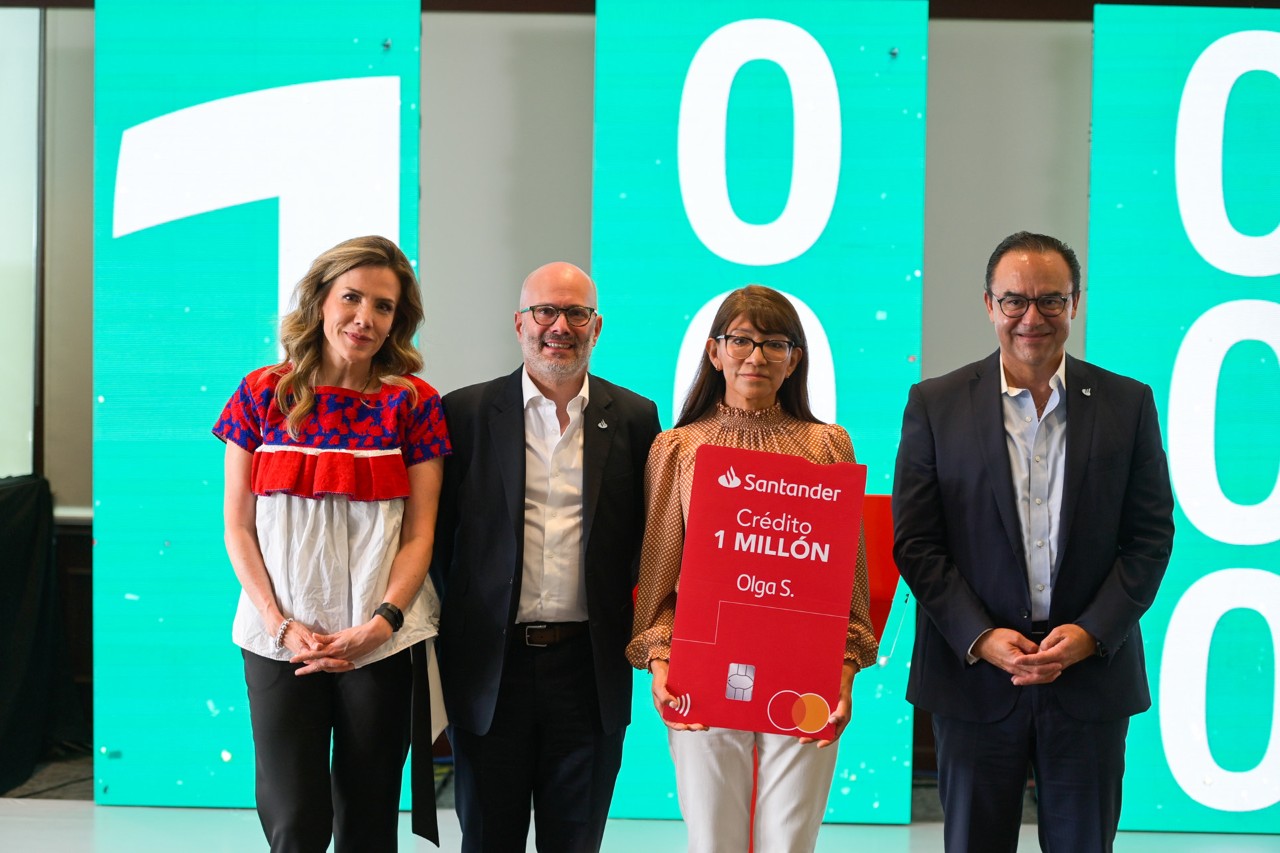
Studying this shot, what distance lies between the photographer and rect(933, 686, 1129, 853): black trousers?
7.38ft

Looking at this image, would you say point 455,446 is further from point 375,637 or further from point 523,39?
point 523,39

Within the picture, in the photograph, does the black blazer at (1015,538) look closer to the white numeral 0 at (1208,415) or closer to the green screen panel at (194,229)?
the white numeral 0 at (1208,415)

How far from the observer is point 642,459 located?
8.11ft

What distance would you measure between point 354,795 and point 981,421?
1492 mm

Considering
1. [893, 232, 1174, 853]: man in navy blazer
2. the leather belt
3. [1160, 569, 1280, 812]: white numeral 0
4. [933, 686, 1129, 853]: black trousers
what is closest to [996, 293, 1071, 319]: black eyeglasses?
[893, 232, 1174, 853]: man in navy blazer

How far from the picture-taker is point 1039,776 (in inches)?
90.7

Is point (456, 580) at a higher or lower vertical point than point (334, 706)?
higher

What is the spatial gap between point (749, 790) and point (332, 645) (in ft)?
2.83

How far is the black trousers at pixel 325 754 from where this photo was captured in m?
2.22

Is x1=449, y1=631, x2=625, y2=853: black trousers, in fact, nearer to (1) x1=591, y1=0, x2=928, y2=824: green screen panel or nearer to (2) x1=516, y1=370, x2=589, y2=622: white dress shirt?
(2) x1=516, y1=370, x2=589, y2=622: white dress shirt

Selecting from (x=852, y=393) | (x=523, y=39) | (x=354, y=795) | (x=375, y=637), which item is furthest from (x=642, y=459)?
(x=523, y=39)

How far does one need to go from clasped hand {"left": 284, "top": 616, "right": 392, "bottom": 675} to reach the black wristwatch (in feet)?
0.04

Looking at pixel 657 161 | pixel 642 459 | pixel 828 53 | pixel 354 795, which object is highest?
pixel 828 53

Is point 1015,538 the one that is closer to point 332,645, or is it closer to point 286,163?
point 332,645
